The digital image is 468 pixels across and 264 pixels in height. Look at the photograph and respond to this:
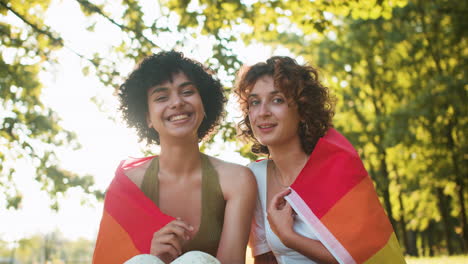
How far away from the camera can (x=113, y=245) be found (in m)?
3.34

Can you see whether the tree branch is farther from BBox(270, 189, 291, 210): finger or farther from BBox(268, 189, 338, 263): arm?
BBox(268, 189, 338, 263): arm

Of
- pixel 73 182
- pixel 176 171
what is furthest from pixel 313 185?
pixel 73 182

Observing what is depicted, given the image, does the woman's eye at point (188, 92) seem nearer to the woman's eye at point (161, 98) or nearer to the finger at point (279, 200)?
the woman's eye at point (161, 98)

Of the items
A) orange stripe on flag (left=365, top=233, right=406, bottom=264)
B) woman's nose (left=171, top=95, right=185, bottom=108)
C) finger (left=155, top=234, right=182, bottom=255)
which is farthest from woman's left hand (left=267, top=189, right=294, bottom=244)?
woman's nose (left=171, top=95, right=185, bottom=108)

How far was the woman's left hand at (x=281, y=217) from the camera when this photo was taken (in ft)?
10.2

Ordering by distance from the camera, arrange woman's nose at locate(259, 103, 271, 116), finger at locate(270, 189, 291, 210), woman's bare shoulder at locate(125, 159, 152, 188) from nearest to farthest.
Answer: finger at locate(270, 189, 291, 210)
woman's nose at locate(259, 103, 271, 116)
woman's bare shoulder at locate(125, 159, 152, 188)

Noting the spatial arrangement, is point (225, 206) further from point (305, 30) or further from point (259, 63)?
point (305, 30)

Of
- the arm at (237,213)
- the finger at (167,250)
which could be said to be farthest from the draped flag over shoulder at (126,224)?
the arm at (237,213)

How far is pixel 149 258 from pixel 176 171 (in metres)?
1.31

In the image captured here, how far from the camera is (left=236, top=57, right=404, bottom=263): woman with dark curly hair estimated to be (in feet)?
9.92

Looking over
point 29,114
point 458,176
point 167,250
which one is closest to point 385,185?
point 458,176

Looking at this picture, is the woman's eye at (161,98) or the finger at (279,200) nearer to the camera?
the finger at (279,200)

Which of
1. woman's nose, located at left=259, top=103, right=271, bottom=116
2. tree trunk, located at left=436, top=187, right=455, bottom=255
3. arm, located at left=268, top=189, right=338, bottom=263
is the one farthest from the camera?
tree trunk, located at left=436, top=187, right=455, bottom=255

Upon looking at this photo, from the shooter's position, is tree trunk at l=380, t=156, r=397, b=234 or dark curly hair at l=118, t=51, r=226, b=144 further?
tree trunk at l=380, t=156, r=397, b=234
